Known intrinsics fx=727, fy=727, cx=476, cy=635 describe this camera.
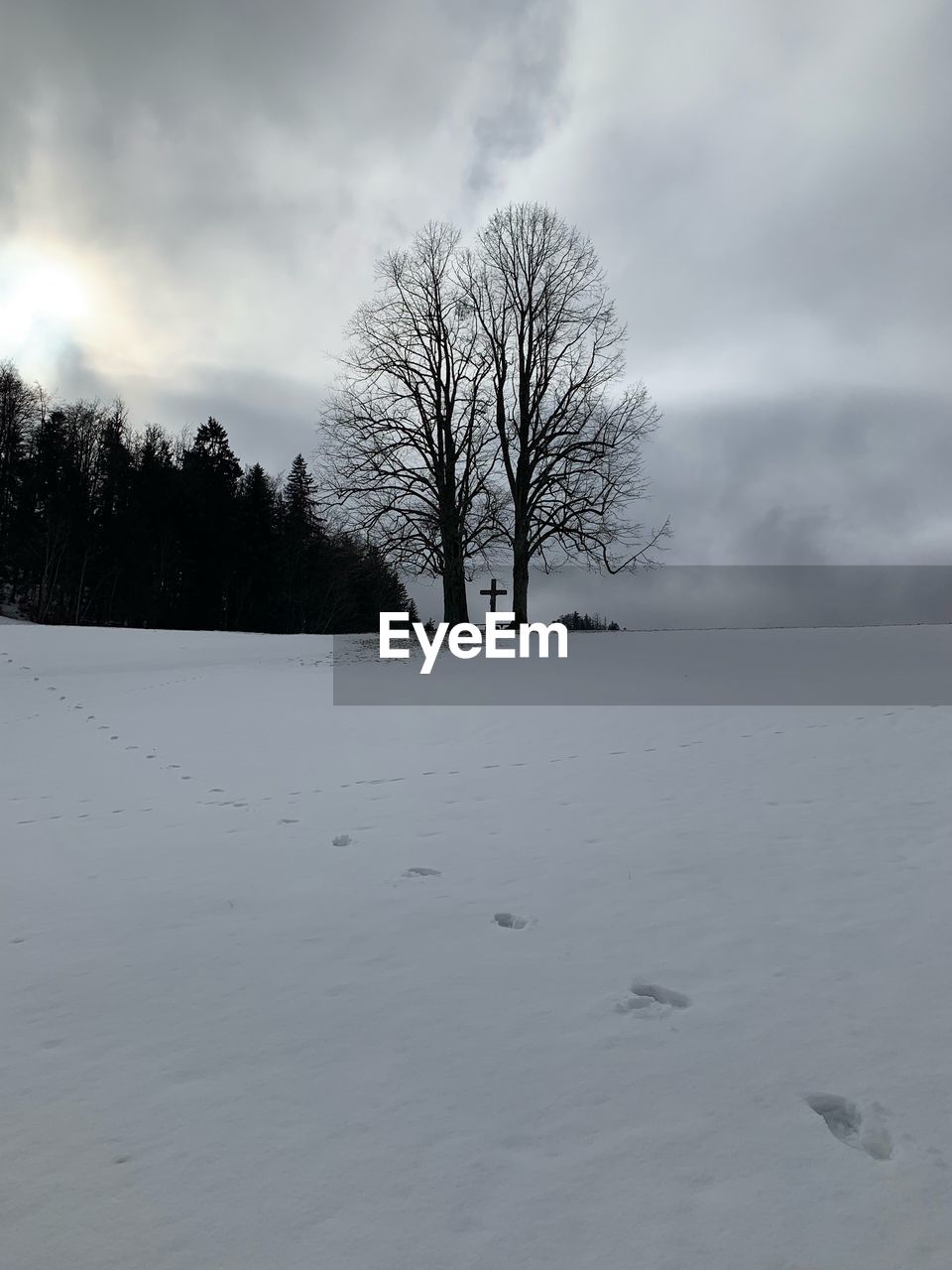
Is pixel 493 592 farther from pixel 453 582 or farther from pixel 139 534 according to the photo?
pixel 139 534

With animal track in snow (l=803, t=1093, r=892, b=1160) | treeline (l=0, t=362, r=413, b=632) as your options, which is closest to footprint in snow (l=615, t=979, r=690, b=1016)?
animal track in snow (l=803, t=1093, r=892, b=1160)

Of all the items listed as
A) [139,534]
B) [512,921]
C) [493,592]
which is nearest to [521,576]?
[493,592]

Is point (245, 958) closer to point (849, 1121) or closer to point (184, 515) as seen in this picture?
point (849, 1121)

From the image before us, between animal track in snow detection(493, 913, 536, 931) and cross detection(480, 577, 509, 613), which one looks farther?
cross detection(480, 577, 509, 613)

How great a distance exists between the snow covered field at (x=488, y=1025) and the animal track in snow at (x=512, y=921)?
0.03m

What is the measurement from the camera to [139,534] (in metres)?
42.6

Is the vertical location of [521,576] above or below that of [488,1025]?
above

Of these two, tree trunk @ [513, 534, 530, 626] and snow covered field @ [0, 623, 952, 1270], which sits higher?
tree trunk @ [513, 534, 530, 626]

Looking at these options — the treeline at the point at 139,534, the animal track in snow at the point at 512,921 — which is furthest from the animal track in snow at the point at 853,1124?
the treeline at the point at 139,534

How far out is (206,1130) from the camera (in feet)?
7.80

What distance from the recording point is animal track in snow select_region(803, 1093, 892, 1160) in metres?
2.19

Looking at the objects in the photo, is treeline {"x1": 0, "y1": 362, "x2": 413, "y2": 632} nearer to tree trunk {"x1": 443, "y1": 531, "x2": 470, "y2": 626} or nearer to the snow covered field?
tree trunk {"x1": 443, "y1": 531, "x2": 470, "y2": 626}

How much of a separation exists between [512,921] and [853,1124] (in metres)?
1.89

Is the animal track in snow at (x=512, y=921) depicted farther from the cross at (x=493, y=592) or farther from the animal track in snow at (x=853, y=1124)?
the cross at (x=493, y=592)
